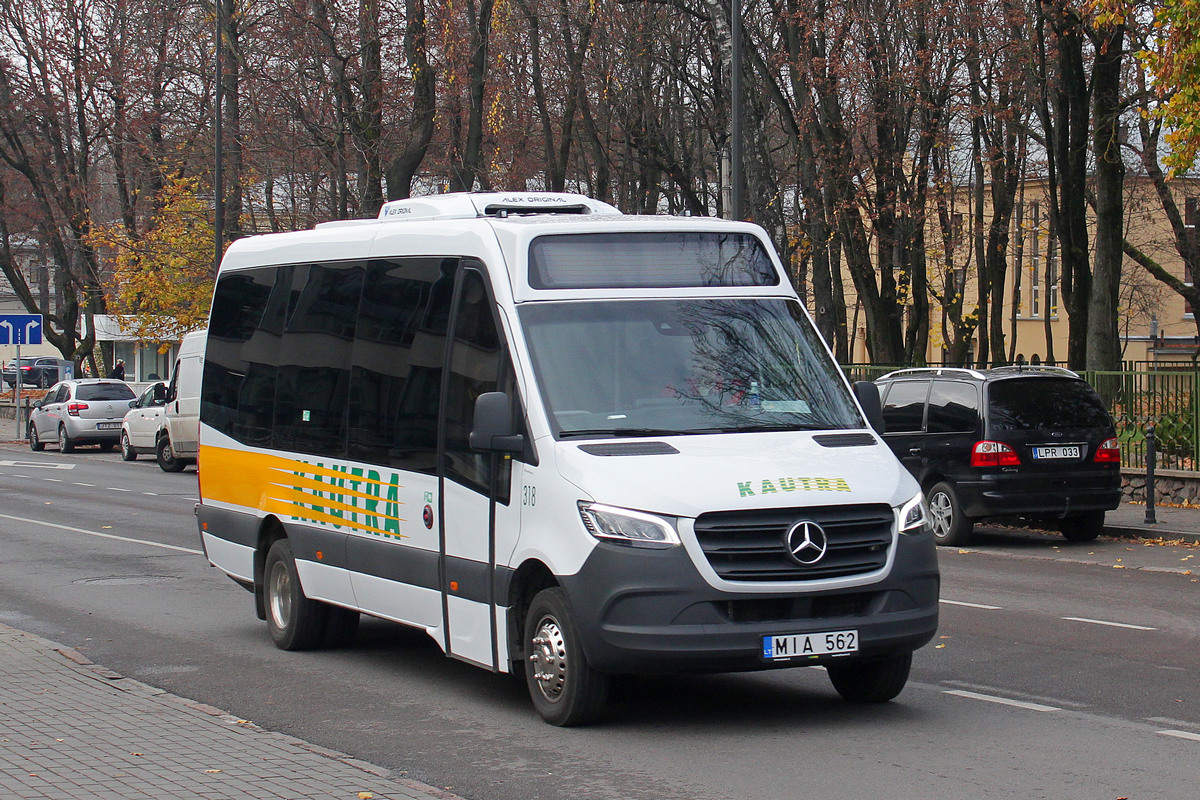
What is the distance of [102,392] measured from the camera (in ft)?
132

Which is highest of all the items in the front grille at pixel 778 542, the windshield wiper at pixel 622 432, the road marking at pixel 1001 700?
the windshield wiper at pixel 622 432

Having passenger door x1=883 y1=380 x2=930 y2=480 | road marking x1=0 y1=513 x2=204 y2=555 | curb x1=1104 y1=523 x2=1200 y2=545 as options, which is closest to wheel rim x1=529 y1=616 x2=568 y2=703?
A: road marking x1=0 y1=513 x2=204 y2=555

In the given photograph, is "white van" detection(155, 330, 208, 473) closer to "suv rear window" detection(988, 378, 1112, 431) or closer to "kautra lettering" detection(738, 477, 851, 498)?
"suv rear window" detection(988, 378, 1112, 431)

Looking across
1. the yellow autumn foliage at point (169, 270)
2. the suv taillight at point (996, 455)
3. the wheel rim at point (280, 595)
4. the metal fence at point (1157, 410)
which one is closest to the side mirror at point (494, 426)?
the wheel rim at point (280, 595)

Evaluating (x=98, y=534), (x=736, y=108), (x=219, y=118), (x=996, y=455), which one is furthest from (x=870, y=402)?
(x=219, y=118)

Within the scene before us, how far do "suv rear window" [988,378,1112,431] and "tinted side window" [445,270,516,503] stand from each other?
9858mm

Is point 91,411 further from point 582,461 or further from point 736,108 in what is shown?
point 582,461

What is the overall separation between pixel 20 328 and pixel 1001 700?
39.7 m

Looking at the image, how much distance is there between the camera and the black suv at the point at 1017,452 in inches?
663

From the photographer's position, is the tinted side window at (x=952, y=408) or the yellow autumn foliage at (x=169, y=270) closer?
the tinted side window at (x=952, y=408)

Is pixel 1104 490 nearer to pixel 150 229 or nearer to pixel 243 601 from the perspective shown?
pixel 243 601

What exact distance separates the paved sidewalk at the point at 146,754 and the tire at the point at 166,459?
78.6 feet

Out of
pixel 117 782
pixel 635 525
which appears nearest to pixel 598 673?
pixel 635 525

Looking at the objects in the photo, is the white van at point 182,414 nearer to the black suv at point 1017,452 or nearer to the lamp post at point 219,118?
the lamp post at point 219,118
